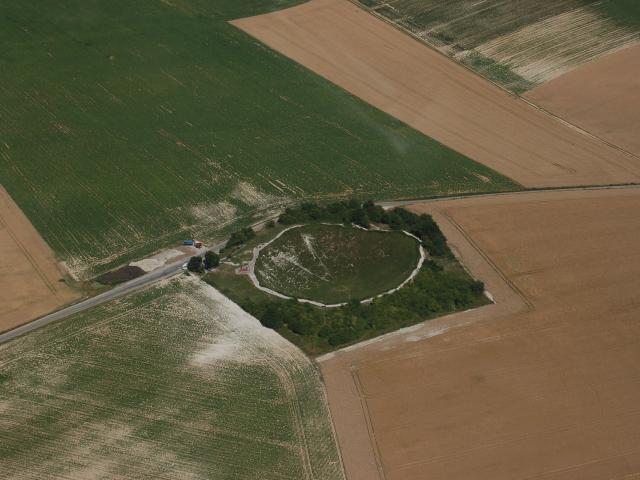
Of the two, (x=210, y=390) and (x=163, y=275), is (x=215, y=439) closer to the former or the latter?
(x=210, y=390)

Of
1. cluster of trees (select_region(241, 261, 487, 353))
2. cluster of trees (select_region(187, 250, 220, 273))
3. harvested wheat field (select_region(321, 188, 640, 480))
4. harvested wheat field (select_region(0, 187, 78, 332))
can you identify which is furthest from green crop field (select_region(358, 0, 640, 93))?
harvested wheat field (select_region(0, 187, 78, 332))

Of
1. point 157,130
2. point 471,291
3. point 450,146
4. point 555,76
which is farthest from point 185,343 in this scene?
point 555,76

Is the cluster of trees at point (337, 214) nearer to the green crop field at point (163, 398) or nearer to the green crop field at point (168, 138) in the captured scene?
the green crop field at point (168, 138)

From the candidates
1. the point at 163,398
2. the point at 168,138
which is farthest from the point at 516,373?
the point at 168,138

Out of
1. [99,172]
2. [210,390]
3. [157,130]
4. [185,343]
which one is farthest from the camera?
[157,130]

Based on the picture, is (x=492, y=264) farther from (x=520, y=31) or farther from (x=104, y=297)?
(x=520, y=31)

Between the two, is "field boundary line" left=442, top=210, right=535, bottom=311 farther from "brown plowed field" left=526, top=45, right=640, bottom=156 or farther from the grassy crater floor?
"brown plowed field" left=526, top=45, right=640, bottom=156
